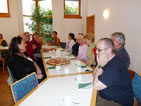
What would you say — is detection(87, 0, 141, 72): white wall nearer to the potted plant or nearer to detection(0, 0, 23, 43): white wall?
the potted plant

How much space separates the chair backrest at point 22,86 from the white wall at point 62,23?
6.00m

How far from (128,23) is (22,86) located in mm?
3619

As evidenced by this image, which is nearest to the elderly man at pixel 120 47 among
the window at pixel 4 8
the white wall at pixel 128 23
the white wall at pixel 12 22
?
the white wall at pixel 128 23

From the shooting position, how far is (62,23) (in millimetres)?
7461

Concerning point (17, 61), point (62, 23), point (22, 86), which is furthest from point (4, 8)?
point (22, 86)

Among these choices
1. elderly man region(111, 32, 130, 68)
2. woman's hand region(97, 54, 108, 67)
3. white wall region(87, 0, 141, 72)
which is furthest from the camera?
white wall region(87, 0, 141, 72)

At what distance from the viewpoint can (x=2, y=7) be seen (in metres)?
6.72

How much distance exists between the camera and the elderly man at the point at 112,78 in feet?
4.41

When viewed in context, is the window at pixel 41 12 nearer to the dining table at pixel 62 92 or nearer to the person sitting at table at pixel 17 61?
the person sitting at table at pixel 17 61

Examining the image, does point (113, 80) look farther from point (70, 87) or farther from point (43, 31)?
point (43, 31)

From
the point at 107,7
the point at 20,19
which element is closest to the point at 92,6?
the point at 107,7

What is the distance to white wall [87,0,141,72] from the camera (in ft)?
11.7

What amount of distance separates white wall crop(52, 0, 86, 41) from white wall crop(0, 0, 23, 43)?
1.97 m

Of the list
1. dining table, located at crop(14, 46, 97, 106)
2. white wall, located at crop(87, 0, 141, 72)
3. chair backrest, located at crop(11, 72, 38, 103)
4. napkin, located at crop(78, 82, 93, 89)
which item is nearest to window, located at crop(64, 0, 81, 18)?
white wall, located at crop(87, 0, 141, 72)
